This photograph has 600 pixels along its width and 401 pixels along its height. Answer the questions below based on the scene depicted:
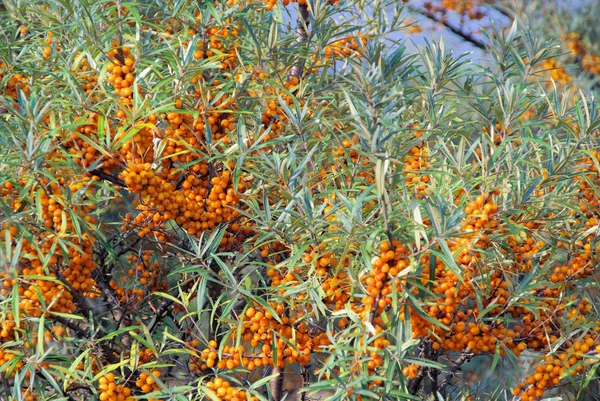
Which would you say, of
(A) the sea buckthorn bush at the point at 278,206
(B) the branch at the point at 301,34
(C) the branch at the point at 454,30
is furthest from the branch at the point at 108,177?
(C) the branch at the point at 454,30

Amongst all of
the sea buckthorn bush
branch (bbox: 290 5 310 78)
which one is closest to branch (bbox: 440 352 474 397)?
the sea buckthorn bush

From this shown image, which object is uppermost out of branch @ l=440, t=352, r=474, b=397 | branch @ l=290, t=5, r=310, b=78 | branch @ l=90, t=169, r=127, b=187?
branch @ l=290, t=5, r=310, b=78

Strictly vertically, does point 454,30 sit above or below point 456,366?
above

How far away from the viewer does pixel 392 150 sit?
1454mm

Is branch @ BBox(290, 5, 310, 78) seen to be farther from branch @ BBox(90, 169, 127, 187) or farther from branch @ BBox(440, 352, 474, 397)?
branch @ BBox(440, 352, 474, 397)

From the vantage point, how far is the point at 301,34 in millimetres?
1944

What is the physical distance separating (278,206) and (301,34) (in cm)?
53

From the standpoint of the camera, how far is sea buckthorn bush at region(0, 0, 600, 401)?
1502mm

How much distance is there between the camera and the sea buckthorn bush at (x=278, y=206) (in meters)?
1.50

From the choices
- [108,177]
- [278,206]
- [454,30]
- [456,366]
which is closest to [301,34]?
[278,206]

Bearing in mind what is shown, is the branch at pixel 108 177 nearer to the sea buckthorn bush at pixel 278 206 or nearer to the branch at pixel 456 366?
the sea buckthorn bush at pixel 278 206

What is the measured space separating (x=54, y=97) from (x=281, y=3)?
2.24 ft

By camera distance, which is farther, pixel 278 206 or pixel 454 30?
pixel 454 30

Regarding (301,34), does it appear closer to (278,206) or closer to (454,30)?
(278,206)
